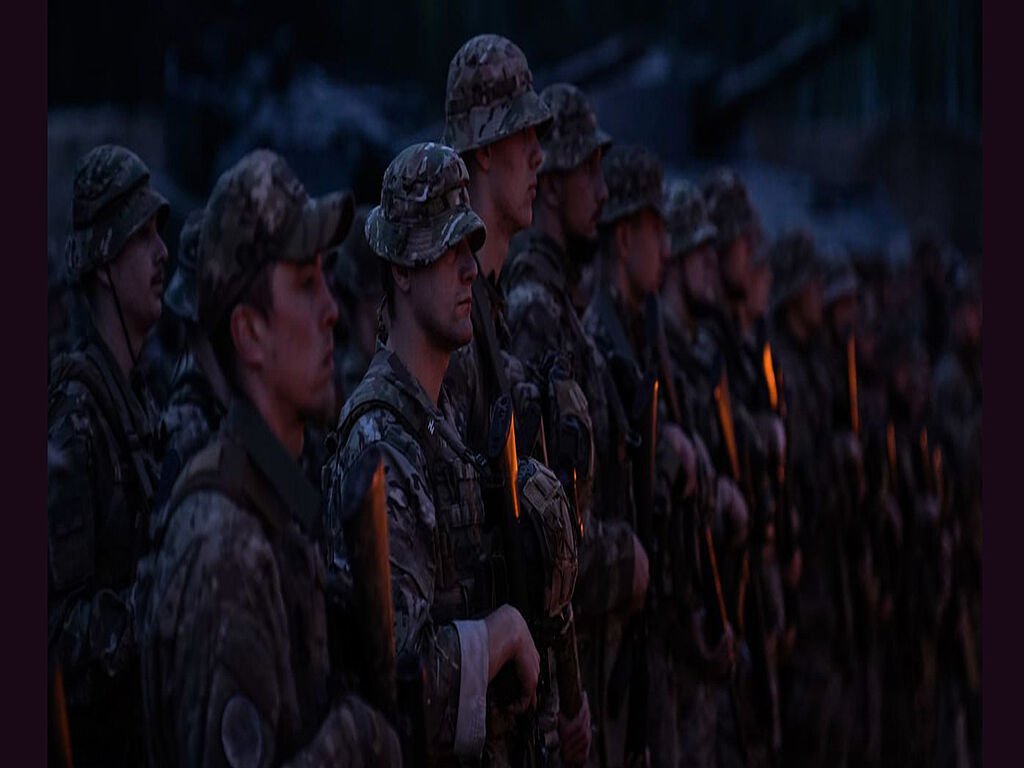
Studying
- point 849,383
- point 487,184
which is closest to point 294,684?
point 487,184

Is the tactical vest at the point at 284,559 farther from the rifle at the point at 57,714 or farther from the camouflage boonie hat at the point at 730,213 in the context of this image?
the camouflage boonie hat at the point at 730,213

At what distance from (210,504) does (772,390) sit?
17.1 feet

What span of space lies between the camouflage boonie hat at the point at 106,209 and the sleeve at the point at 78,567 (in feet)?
1.54

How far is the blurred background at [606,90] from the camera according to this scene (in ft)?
26.6

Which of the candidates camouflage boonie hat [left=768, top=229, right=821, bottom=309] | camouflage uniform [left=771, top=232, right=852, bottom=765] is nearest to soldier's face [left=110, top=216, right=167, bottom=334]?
camouflage uniform [left=771, top=232, right=852, bottom=765]

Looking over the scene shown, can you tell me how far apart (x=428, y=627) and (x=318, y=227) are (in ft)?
3.10

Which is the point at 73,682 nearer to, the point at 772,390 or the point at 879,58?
the point at 772,390

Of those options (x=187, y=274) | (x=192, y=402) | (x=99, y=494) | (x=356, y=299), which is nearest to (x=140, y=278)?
(x=192, y=402)

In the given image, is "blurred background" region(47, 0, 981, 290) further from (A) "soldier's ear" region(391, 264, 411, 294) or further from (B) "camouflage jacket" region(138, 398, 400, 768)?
(B) "camouflage jacket" region(138, 398, 400, 768)

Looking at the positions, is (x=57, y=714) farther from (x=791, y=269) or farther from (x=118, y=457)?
(x=791, y=269)

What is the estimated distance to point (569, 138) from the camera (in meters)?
5.80

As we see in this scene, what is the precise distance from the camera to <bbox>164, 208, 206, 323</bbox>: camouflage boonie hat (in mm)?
5664

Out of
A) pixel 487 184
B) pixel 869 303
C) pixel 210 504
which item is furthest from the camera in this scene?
pixel 869 303

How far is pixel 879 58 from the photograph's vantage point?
15.3 metres
